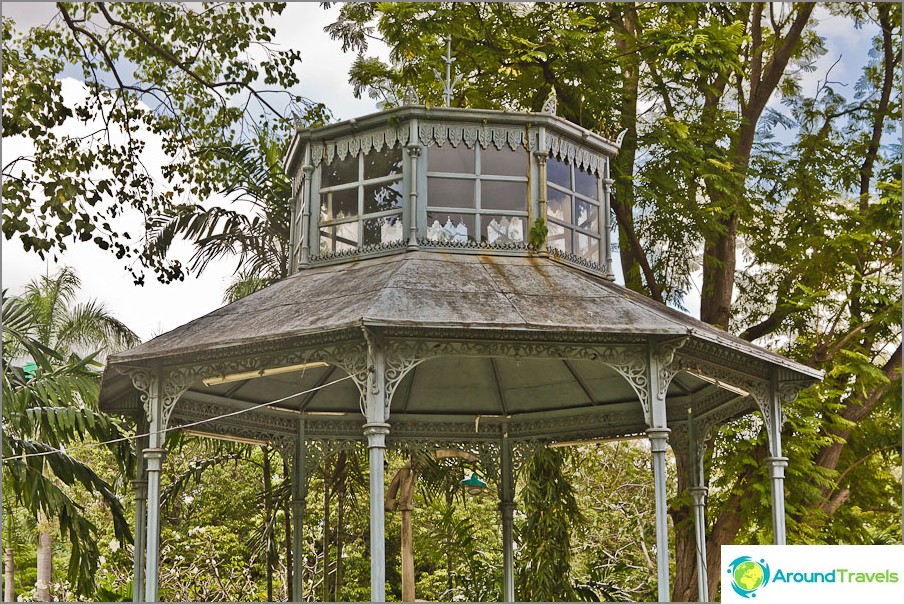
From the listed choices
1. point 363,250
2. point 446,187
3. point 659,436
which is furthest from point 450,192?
point 659,436

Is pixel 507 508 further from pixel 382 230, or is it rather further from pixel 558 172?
pixel 558 172

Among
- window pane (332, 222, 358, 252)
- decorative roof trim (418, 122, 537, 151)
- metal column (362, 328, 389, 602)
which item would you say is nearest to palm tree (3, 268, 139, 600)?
window pane (332, 222, 358, 252)

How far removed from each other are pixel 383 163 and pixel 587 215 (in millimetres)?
3151

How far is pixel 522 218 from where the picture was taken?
15.3 m

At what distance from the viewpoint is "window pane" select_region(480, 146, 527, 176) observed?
15438mm

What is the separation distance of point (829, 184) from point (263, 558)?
17619mm

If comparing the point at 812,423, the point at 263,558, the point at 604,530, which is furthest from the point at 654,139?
the point at 263,558

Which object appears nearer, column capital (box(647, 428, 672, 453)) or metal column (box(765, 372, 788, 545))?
column capital (box(647, 428, 672, 453))

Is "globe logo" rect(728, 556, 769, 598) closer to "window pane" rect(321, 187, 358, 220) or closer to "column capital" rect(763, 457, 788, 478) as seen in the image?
"column capital" rect(763, 457, 788, 478)

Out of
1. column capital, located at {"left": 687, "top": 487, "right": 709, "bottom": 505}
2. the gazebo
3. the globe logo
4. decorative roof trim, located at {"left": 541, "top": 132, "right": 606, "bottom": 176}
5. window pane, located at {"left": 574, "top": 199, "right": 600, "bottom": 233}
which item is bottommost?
the globe logo

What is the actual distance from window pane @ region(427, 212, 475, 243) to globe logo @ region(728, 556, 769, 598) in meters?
6.14

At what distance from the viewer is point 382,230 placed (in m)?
15.3

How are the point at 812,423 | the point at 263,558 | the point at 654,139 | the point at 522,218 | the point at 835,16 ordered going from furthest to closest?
the point at 263,558, the point at 835,16, the point at 654,139, the point at 812,423, the point at 522,218

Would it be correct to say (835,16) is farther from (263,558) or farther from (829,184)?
(263,558)
